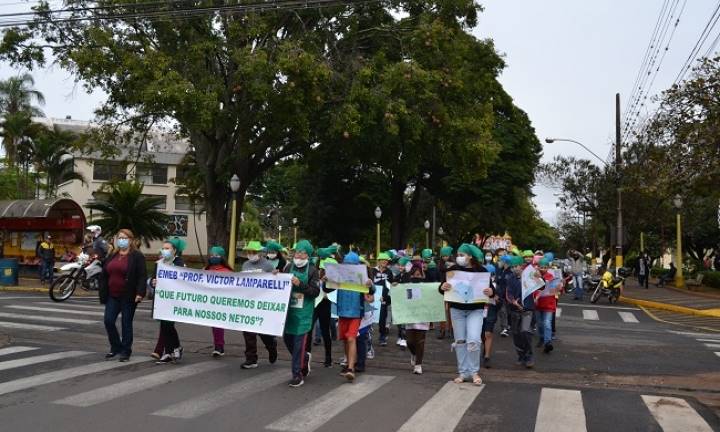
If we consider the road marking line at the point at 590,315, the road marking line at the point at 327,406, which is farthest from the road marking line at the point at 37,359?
the road marking line at the point at 590,315

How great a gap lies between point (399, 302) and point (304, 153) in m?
18.8

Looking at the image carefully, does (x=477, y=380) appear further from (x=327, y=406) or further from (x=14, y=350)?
(x=14, y=350)

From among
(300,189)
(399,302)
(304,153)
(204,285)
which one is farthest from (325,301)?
(300,189)

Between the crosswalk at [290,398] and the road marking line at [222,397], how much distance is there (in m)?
0.01

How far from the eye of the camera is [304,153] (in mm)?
28172

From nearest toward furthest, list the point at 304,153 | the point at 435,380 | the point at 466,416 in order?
the point at 466,416 → the point at 435,380 → the point at 304,153

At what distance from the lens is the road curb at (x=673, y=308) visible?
21.3 m

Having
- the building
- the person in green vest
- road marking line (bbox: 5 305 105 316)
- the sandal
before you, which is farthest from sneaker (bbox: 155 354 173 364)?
the building

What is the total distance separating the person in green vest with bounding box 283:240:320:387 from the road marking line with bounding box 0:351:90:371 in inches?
135

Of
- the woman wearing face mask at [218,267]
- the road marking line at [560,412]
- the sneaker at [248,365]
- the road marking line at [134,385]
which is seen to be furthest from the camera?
the woman wearing face mask at [218,267]

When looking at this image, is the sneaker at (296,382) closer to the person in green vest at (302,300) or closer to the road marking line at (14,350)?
the person in green vest at (302,300)

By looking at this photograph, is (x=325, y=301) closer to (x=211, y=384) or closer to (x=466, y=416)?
(x=211, y=384)

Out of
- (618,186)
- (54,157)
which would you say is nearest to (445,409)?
(618,186)

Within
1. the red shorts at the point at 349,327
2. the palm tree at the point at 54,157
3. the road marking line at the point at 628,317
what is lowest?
the road marking line at the point at 628,317
